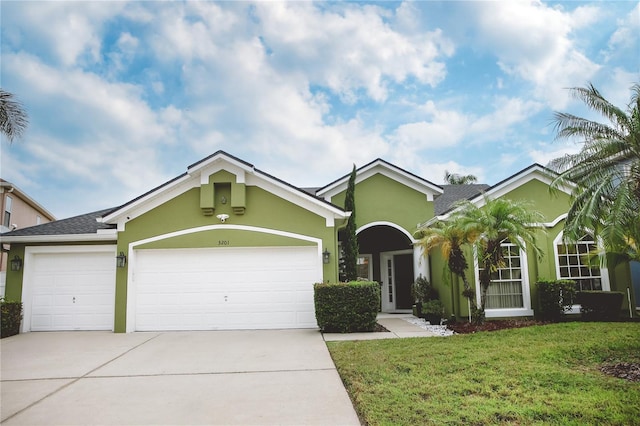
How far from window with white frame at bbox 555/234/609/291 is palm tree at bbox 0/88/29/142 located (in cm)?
1626

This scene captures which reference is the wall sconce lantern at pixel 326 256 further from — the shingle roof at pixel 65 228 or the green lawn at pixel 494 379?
the shingle roof at pixel 65 228

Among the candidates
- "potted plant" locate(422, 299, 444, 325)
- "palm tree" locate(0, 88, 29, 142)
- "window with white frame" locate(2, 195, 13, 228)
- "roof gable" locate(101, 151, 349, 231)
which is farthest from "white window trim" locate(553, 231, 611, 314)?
"window with white frame" locate(2, 195, 13, 228)

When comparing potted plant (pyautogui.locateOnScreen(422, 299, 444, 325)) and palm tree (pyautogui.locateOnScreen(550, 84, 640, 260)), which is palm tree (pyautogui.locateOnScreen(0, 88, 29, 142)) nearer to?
potted plant (pyautogui.locateOnScreen(422, 299, 444, 325))

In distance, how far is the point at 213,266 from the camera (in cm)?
1165

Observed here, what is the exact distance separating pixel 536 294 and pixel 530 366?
6.82 m

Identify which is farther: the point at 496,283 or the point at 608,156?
the point at 496,283

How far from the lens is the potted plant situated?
12.5m

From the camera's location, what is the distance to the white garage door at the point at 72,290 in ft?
39.0

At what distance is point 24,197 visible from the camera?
23.2 meters

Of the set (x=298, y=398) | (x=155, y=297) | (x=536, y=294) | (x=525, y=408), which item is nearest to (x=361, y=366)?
(x=298, y=398)

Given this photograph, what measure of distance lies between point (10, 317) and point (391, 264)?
13248mm

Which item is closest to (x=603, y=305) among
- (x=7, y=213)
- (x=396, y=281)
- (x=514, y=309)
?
(x=514, y=309)

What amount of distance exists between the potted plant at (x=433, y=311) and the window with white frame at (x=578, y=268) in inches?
156

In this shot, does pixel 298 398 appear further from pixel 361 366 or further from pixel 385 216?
pixel 385 216
